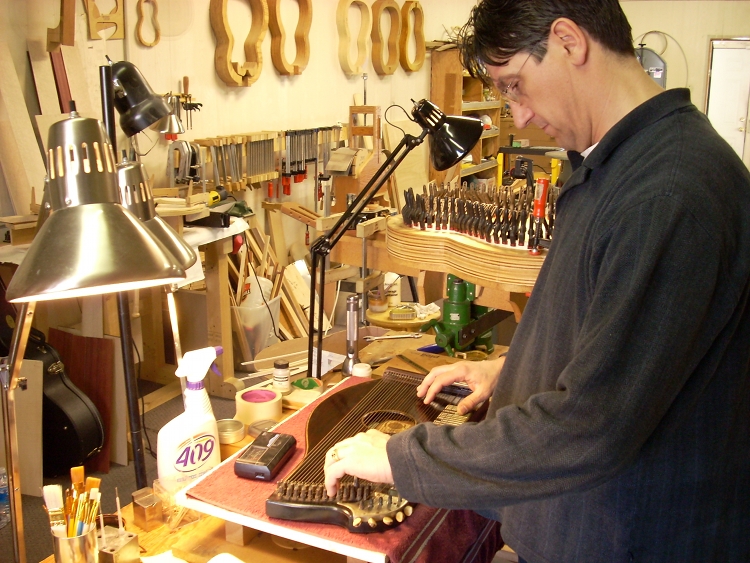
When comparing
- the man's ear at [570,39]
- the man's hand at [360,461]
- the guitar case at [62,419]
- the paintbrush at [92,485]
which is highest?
the man's ear at [570,39]

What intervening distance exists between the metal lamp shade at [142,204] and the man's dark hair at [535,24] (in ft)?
1.81

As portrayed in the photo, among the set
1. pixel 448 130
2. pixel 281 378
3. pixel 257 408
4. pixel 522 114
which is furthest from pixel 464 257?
pixel 522 114

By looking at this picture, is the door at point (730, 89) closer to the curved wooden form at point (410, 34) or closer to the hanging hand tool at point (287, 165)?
the curved wooden form at point (410, 34)

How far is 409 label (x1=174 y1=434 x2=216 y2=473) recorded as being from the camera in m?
1.31

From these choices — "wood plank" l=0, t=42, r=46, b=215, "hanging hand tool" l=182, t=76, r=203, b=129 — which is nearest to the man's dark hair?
"wood plank" l=0, t=42, r=46, b=215

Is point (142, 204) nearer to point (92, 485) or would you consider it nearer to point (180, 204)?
point (92, 485)

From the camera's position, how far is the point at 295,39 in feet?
16.5

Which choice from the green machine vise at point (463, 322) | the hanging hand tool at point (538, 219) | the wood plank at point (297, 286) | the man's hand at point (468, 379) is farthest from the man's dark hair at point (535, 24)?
the wood plank at point (297, 286)

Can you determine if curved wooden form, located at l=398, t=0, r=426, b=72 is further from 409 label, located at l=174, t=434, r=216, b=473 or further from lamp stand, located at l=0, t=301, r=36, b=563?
lamp stand, located at l=0, t=301, r=36, b=563

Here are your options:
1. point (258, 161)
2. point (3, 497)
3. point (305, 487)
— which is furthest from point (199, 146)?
point (305, 487)

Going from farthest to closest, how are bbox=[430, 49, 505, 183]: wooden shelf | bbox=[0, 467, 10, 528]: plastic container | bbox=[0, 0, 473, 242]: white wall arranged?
bbox=[430, 49, 505, 183]: wooden shelf, bbox=[0, 0, 473, 242]: white wall, bbox=[0, 467, 10, 528]: plastic container

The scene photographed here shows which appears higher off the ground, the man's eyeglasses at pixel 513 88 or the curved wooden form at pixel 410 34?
the curved wooden form at pixel 410 34

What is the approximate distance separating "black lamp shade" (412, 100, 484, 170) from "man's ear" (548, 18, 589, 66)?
0.92 m

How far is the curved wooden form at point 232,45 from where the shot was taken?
4211 mm
